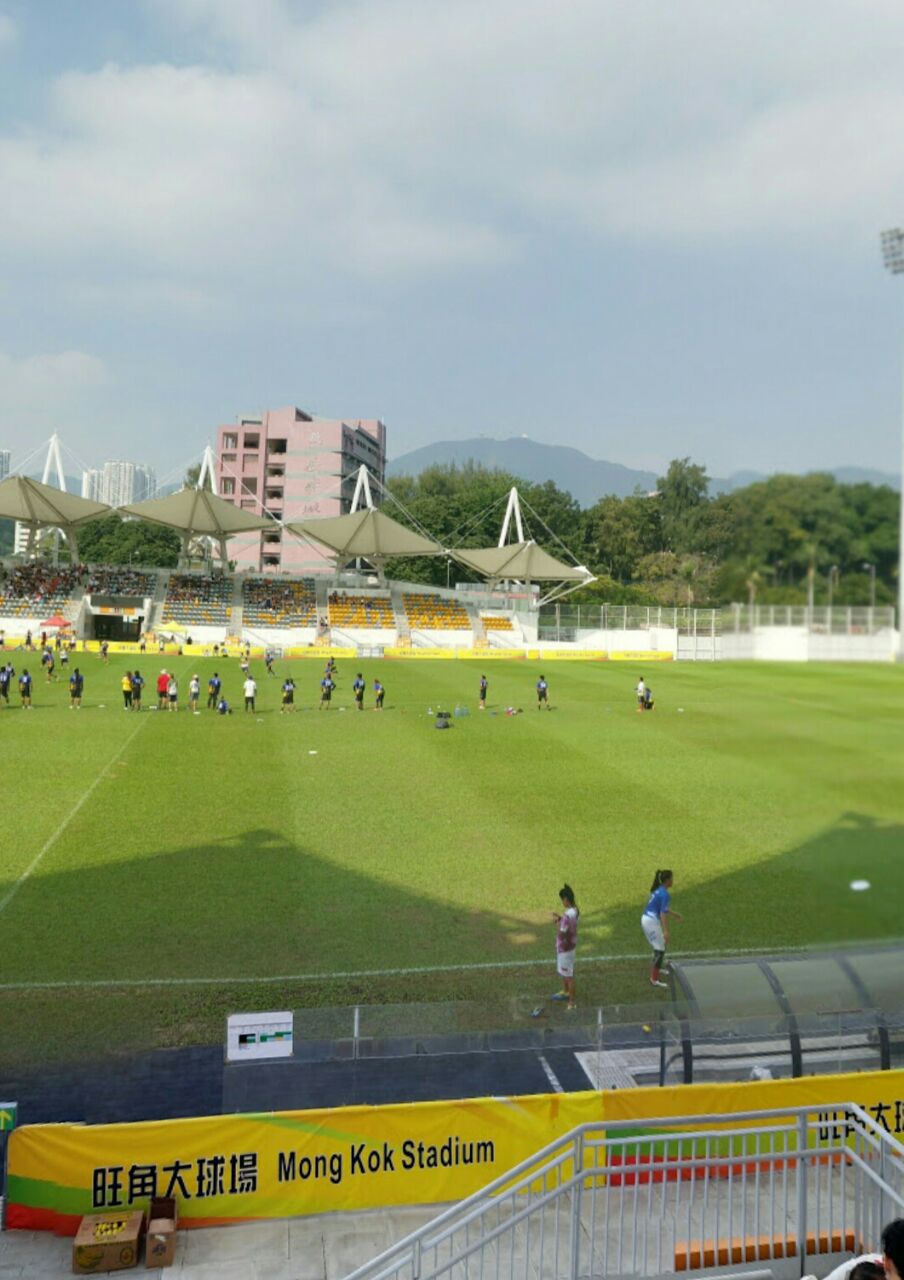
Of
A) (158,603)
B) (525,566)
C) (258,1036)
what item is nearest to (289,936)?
(258,1036)

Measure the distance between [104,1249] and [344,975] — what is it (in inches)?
204

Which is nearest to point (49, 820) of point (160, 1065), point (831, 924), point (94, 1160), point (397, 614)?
point (160, 1065)

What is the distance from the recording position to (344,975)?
12211 millimetres

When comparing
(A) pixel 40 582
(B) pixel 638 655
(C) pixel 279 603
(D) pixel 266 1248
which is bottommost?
(D) pixel 266 1248

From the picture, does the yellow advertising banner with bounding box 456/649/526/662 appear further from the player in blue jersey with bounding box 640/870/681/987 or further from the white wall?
the white wall

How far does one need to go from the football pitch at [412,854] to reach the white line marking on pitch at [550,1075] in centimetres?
226

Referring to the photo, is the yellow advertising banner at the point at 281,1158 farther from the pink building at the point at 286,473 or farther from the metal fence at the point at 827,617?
the pink building at the point at 286,473

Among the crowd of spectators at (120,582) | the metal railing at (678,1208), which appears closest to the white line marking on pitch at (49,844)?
the metal railing at (678,1208)

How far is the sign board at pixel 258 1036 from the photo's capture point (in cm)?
869

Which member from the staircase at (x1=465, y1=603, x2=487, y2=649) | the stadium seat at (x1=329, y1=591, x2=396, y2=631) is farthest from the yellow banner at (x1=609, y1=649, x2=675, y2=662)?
the stadium seat at (x1=329, y1=591, x2=396, y2=631)

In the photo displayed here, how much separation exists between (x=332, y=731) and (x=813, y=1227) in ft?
79.7

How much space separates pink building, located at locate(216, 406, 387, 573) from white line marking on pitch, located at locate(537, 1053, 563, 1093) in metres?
110

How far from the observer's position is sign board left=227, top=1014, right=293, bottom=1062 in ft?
28.5

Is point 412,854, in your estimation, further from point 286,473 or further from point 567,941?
point 286,473
